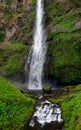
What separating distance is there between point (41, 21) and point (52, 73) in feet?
55.2

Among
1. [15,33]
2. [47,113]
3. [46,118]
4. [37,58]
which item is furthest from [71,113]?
[15,33]

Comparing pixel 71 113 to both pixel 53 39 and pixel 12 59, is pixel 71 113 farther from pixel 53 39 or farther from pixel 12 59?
pixel 12 59

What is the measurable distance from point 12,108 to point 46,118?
2349 millimetres

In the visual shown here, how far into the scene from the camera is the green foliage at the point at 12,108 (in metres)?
18.5

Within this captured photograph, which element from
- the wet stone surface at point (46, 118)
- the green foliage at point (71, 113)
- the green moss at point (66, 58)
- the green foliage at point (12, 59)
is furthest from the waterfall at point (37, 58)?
the green foliage at point (71, 113)

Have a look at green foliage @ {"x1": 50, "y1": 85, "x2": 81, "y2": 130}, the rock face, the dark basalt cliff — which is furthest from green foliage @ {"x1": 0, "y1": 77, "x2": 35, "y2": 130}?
the dark basalt cliff

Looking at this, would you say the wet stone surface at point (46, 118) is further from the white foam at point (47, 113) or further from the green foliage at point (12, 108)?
the green foliage at point (12, 108)

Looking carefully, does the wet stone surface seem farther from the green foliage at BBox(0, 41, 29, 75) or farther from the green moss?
the green foliage at BBox(0, 41, 29, 75)

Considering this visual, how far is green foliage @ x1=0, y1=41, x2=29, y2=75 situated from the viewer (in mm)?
45031

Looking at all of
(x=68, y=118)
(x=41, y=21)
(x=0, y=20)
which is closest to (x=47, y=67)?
(x=41, y=21)

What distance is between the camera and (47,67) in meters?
40.1

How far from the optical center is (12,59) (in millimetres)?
48406

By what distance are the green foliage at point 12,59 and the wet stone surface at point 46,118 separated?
74.8 ft

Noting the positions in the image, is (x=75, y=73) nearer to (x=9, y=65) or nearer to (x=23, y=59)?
(x=23, y=59)
